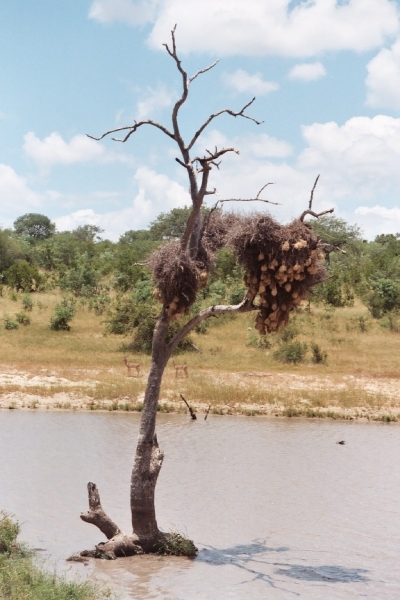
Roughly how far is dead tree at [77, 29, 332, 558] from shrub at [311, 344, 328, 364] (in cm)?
2090

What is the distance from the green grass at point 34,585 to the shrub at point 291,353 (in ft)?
71.5

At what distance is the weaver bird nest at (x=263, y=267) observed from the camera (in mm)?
10141

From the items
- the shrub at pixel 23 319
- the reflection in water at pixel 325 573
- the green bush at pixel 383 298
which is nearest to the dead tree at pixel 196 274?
the reflection in water at pixel 325 573

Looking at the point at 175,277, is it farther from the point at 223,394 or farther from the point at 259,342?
the point at 259,342

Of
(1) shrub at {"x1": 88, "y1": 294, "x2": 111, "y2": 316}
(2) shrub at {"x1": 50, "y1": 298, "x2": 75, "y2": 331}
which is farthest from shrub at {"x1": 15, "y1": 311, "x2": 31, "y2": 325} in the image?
(1) shrub at {"x1": 88, "y1": 294, "x2": 111, "y2": 316}

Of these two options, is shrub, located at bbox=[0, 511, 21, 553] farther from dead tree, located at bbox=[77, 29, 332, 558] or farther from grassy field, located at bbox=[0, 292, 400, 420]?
grassy field, located at bbox=[0, 292, 400, 420]

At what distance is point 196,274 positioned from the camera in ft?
34.1

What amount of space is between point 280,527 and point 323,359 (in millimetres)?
18044

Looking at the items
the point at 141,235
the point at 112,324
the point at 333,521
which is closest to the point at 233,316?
the point at 112,324

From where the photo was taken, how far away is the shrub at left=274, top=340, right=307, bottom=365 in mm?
31422

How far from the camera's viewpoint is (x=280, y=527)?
13750 millimetres

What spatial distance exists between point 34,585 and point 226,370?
69.4 feet

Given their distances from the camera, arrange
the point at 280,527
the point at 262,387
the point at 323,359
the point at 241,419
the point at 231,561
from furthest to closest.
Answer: the point at 323,359 < the point at 262,387 < the point at 241,419 < the point at 280,527 < the point at 231,561

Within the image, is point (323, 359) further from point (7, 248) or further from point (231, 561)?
point (7, 248)
